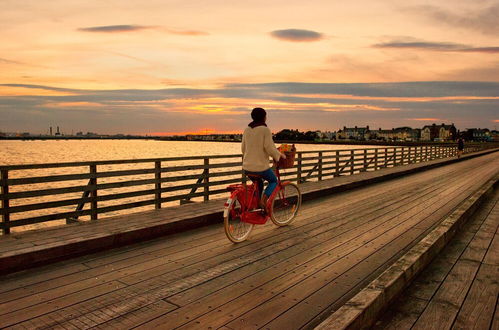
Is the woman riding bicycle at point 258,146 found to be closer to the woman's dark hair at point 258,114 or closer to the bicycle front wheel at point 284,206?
the woman's dark hair at point 258,114

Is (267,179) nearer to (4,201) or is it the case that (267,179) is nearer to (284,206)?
(284,206)

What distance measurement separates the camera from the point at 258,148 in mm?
5812

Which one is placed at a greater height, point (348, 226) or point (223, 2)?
point (223, 2)

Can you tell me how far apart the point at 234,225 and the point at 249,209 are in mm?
354

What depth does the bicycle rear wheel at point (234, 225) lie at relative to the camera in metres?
5.49

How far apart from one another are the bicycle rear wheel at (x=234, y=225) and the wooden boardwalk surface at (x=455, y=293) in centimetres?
254

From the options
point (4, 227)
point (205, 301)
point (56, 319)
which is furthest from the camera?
point (4, 227)

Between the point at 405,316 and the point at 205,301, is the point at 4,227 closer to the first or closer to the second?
the point at 205,301

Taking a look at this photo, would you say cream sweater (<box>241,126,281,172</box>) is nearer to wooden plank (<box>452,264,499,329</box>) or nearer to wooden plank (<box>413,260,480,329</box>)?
wooden plank (<box>413,260,480,329</box>)

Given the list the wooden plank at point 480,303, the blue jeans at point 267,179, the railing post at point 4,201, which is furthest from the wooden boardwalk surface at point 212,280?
the railing post at point 4,201

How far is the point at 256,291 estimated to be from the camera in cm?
396

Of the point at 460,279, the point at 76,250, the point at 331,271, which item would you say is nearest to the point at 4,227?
the point at 76,250

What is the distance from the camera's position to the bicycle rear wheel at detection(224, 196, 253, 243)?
549 centimetres

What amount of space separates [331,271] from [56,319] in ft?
9.75
